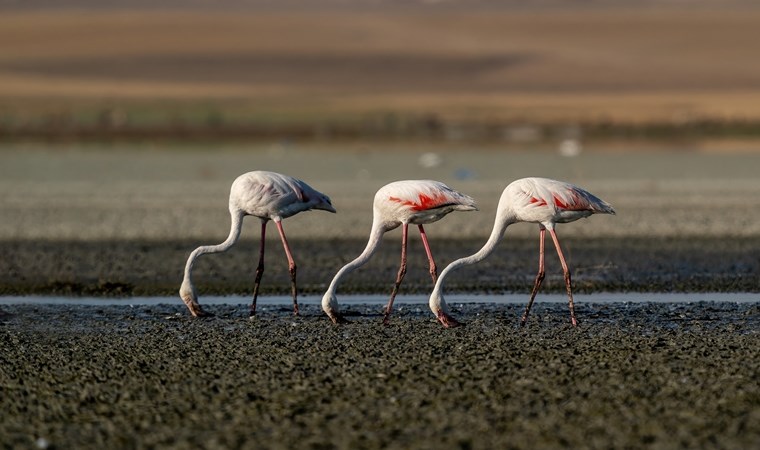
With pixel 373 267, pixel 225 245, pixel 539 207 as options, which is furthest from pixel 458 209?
pixel 373 267

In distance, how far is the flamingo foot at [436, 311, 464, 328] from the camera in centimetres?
1447

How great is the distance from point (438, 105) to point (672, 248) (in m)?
75.6

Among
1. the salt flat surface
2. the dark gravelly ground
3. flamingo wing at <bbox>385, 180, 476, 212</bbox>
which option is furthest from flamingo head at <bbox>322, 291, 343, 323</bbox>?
the salt flat surface

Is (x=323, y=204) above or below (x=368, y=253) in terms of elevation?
above

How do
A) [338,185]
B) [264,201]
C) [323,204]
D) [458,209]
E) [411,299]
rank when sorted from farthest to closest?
[338,185] → [411,299] → [323,204] → [264,201] → [458,209]

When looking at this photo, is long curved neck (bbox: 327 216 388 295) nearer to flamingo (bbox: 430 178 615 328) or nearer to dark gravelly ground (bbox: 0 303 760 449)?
dark gravelly ground (bbox: 0 303 760 449)

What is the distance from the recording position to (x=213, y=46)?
132125 mm

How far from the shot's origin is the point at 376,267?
67.0ft

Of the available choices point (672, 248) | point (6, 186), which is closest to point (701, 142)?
point (6, 186)

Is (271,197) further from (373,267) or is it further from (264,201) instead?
(373,267)

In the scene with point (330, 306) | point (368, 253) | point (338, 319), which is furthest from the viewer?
point (368, 253)

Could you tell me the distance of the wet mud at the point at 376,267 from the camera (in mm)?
18469

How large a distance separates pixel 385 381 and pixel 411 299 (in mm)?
6005

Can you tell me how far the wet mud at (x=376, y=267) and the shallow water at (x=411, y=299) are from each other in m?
0.42
